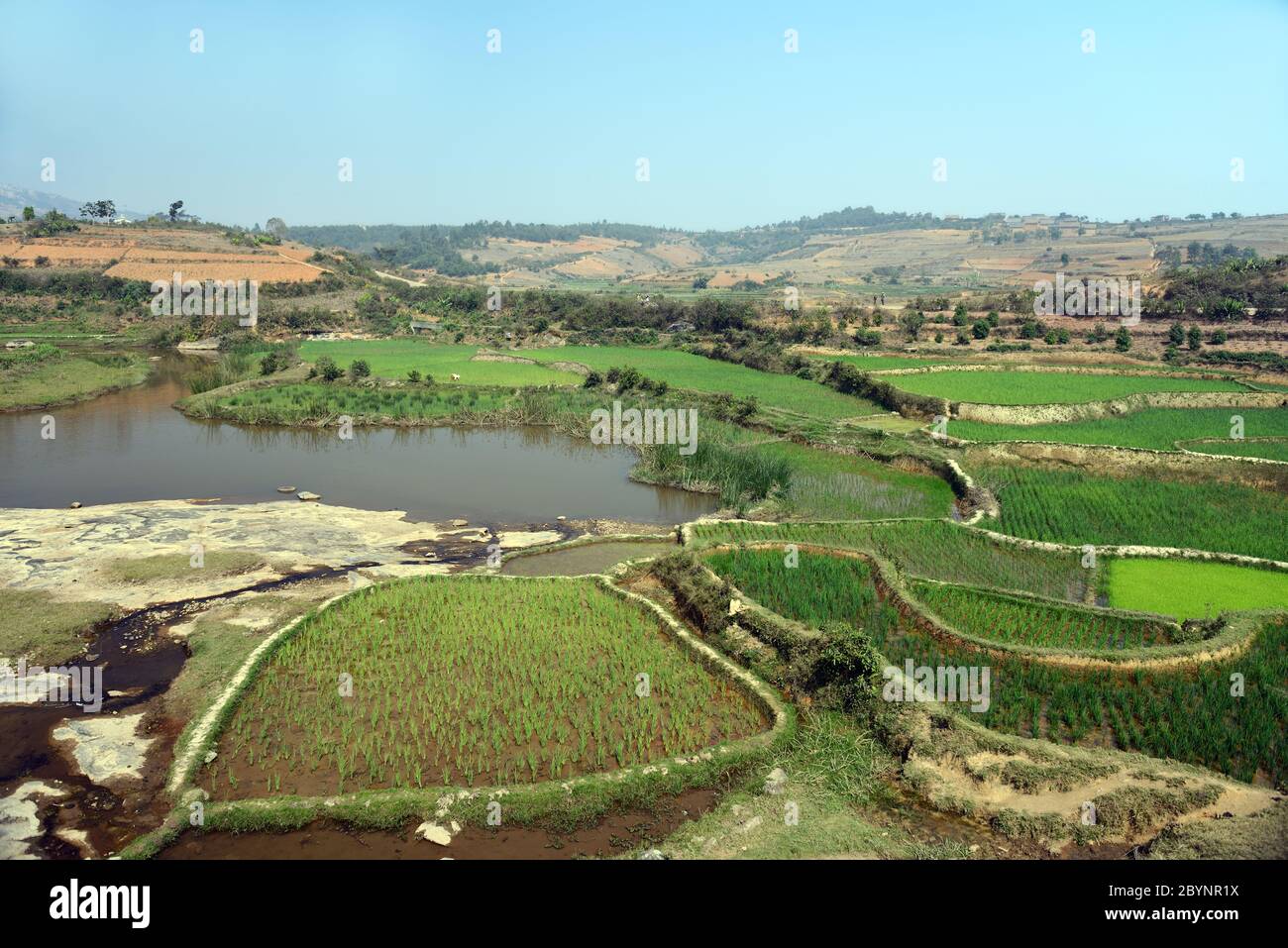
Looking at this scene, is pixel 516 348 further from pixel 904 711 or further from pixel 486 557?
pixel 904 711

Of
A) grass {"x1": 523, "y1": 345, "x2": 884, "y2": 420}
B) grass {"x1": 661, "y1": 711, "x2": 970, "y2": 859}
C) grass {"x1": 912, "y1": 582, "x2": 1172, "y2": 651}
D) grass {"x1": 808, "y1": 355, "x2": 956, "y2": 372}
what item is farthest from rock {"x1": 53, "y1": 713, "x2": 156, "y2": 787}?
grass {"x1": 808, "y1": 355, "x2": 956, "y2": 372}

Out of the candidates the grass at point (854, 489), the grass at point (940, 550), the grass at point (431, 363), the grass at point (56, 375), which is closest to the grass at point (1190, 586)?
the grass at point (940, 550)

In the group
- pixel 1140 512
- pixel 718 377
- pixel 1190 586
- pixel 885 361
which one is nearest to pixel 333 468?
pixel 718 377

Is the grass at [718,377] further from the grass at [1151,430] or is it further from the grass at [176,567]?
the grass at [176,567]

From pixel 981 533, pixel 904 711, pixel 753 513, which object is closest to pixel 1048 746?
pixel 904 711

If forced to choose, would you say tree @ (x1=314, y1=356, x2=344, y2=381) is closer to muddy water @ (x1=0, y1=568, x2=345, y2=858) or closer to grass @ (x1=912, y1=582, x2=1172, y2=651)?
muddy water @ (x1=0, y1=568, x2=345, y2=858)
